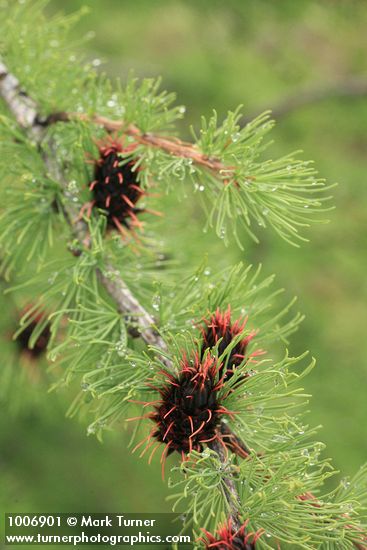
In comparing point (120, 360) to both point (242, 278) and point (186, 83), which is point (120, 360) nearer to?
point (242, 278)

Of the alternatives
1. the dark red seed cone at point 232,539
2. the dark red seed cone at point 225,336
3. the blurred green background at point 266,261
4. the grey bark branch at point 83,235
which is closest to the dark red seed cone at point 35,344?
the blurred green background at point 266,261

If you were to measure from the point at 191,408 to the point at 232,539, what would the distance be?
17cm

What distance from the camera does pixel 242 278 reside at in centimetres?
104

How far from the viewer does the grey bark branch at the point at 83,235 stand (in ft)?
2.97

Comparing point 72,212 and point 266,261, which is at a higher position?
point 266,261

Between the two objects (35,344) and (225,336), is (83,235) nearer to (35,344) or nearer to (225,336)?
(225,336)

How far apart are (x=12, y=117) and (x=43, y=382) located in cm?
86

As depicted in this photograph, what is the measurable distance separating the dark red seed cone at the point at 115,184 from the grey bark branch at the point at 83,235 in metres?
0.05

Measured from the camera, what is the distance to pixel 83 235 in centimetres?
115

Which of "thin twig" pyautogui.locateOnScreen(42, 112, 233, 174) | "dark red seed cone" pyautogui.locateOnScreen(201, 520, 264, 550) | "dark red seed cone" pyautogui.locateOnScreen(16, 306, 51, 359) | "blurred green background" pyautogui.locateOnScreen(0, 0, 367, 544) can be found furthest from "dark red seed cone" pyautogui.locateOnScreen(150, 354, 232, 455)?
"blurred green background" pyautogui.locateOnScreen(0, 0, 367, 544)

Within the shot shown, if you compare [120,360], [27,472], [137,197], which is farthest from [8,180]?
[27,472]

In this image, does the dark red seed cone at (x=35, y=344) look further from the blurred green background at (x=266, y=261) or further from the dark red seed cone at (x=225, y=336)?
the dark red seed cone at (x=225, y=336)

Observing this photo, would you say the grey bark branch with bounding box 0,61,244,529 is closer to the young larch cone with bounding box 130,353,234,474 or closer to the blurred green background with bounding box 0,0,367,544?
the young larch cone with bounding box 130,353,234,474

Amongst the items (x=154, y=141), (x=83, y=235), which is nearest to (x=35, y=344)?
(x=83, y=235)
